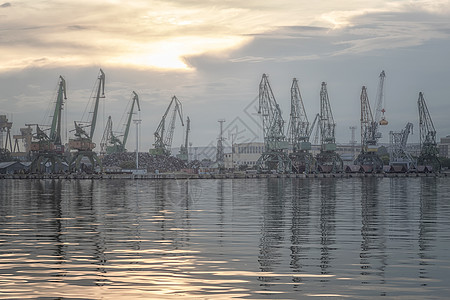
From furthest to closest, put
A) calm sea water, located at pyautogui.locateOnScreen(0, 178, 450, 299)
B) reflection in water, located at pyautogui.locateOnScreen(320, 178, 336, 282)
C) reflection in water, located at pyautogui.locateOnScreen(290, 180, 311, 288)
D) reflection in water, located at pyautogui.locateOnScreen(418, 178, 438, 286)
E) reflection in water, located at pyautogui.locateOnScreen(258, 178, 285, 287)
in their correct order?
reflection in water, located at pyautogui.locateOnScreen(290, 180, 311, 288) → reflection in water, located at pyautogui.locateOnScreen(320, 178, 336, 282) → reflection in water, located at pyautogui.locateOnScreen(258, 178, 285, 287) → reflection in water, located at pyautogui.locateOnScreen(418, 178, 438, 286) → calm sea water, located at pyautogui.locateOnScreen(0, 178, 450, 299)

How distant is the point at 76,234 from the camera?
103 ft

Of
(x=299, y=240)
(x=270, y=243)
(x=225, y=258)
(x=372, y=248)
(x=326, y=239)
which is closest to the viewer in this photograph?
(x=225, y=258)

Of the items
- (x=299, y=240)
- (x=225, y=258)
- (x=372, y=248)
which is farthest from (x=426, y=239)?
(x=225, y=258)

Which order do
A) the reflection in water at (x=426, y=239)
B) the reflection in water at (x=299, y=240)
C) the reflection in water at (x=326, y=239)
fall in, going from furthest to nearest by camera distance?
the reflection in water at (x=299, y=240), the reflection in water at (x=326, y=239), the reflection in water at (x=426, y=239)

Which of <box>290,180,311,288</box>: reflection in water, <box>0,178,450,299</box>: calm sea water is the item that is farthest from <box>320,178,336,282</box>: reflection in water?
<box>290,180,311,288</box>: reflection in water

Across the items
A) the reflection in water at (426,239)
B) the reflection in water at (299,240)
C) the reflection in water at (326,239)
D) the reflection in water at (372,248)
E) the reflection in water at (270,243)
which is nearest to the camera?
the reflection in water at (372,248)

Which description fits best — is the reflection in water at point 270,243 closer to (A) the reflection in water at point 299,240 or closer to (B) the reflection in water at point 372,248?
(A) the reflection in water at point 299,240

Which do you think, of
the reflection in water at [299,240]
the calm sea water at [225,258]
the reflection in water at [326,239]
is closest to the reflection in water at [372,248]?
the calm sea water at [225,258]

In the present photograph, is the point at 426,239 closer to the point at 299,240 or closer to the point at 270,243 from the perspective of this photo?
the point at 299,240

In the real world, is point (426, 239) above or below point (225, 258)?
below

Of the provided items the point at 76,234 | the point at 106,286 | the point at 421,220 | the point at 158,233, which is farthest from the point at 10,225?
the point at 421,220

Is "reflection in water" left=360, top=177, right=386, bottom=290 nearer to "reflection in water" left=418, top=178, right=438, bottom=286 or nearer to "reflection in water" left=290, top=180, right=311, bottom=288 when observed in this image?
"reflection in water" left=418, top=178, right=438, bottom=286

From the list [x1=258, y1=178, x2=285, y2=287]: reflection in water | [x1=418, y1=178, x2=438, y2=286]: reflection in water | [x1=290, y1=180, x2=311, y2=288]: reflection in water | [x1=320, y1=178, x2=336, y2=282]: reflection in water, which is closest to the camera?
[x1=418, y1=178, x2=438, y2=286]: reflection in water

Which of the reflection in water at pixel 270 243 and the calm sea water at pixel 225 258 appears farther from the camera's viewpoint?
the reflection in water at pixel 270 243
